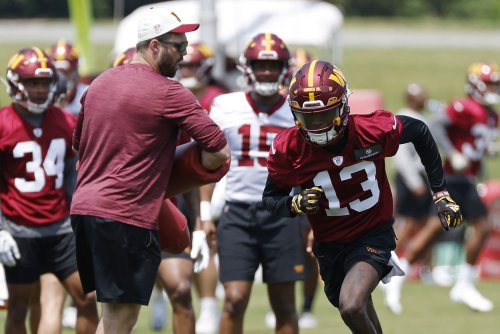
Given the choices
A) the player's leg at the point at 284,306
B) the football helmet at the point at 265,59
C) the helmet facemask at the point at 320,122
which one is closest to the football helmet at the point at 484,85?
the football helmet at the point at 265,59

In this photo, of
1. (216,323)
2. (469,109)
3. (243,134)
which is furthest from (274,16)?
(243,134)

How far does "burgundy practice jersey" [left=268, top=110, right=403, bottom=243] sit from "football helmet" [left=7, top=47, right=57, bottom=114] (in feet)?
5.68

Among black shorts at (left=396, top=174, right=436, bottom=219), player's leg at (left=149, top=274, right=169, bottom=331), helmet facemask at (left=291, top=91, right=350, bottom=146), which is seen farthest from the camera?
black shorts at (left=396, top=174, right=436, bottom=219)

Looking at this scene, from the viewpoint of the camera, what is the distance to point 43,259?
26.1 ft

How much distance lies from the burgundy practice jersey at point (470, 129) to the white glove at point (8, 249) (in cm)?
557

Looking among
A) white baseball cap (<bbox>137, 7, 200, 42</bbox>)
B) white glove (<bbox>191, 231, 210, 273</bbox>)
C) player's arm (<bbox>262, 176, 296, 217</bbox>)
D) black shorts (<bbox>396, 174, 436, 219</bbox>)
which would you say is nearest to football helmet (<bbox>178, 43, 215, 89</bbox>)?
white glove (<bbox>191, 231, 210, 273</bbox>)

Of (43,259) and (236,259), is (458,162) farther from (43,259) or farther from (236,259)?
(43,259)

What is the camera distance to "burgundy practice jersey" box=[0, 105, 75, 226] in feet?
25.6

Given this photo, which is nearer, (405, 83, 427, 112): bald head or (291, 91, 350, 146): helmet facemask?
(291, 91, 350, 146): helmet facemask

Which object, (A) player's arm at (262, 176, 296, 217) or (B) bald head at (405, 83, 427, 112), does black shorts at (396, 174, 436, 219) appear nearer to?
(B) bald head at (405, 83, 427, 112)

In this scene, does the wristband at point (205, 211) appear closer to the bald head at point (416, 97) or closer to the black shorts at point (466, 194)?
the black shorts at point (466, 194)

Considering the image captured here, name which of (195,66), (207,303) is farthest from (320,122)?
(195,66)

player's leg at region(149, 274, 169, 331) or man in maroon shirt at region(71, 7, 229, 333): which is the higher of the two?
man in maroon shirt at region(71, 7, 229, 333)

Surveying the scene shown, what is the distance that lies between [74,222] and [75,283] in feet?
4.48
